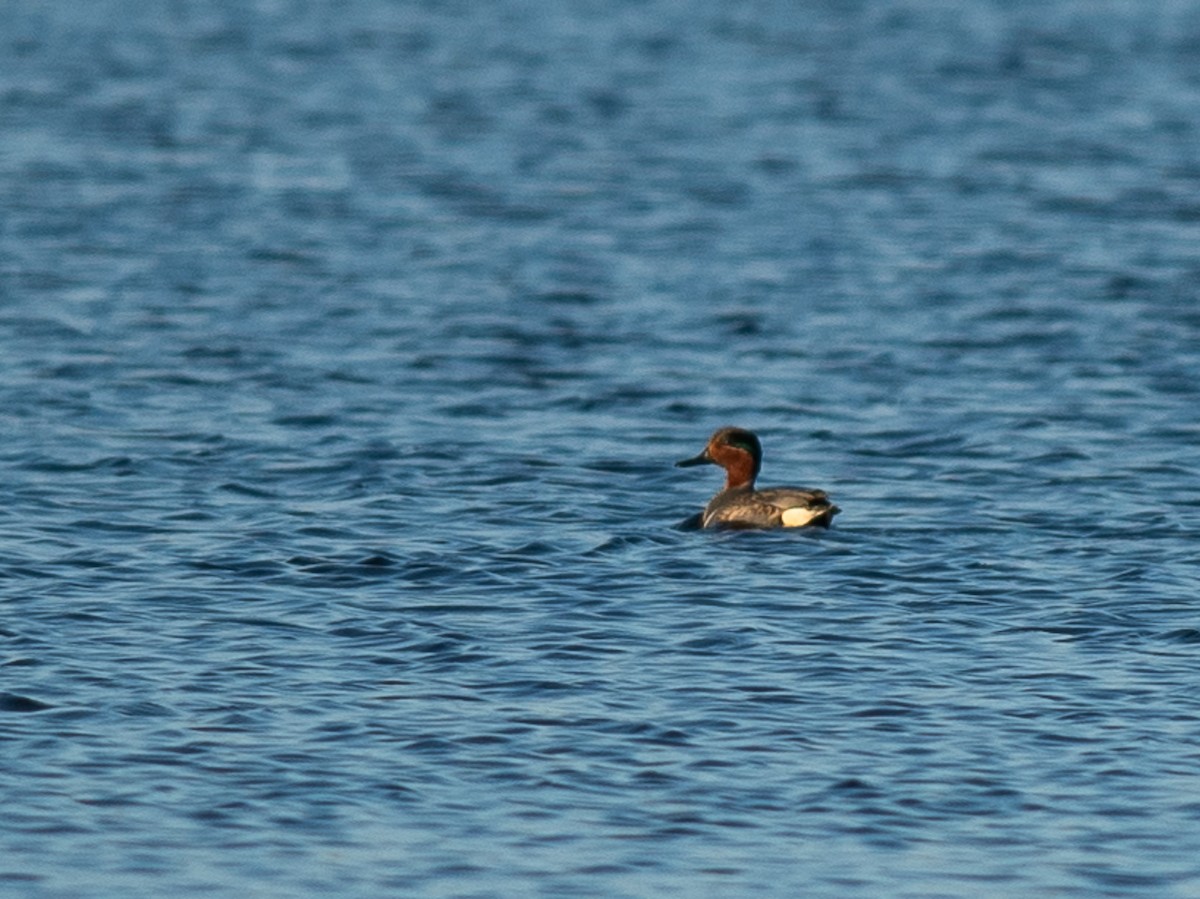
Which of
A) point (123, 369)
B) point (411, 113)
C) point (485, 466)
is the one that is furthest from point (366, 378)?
point (411, 113)

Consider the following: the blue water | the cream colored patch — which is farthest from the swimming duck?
the blue water

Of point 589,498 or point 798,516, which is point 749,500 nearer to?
point 798,516

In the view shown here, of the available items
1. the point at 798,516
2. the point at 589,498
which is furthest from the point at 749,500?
the point at 589,498

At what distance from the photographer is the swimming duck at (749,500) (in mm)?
16828

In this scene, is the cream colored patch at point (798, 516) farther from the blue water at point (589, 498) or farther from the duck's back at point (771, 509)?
→ the blue water at point (589, 498)

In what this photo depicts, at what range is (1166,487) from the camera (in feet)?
60.7

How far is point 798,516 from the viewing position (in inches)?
665

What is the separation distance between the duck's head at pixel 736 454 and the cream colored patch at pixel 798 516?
3.75ft

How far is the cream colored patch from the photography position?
16.8 metres

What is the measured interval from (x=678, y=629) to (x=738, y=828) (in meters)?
3.45

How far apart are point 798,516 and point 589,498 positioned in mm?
1873

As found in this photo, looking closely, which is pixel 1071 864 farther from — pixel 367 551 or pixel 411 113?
pixel 411 113

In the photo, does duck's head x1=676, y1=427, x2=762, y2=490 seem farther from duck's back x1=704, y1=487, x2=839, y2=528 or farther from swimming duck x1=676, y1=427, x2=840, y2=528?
duck's back x1=704, y1=487, x2=839, y2=528

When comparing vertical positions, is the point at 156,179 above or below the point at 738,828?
above
